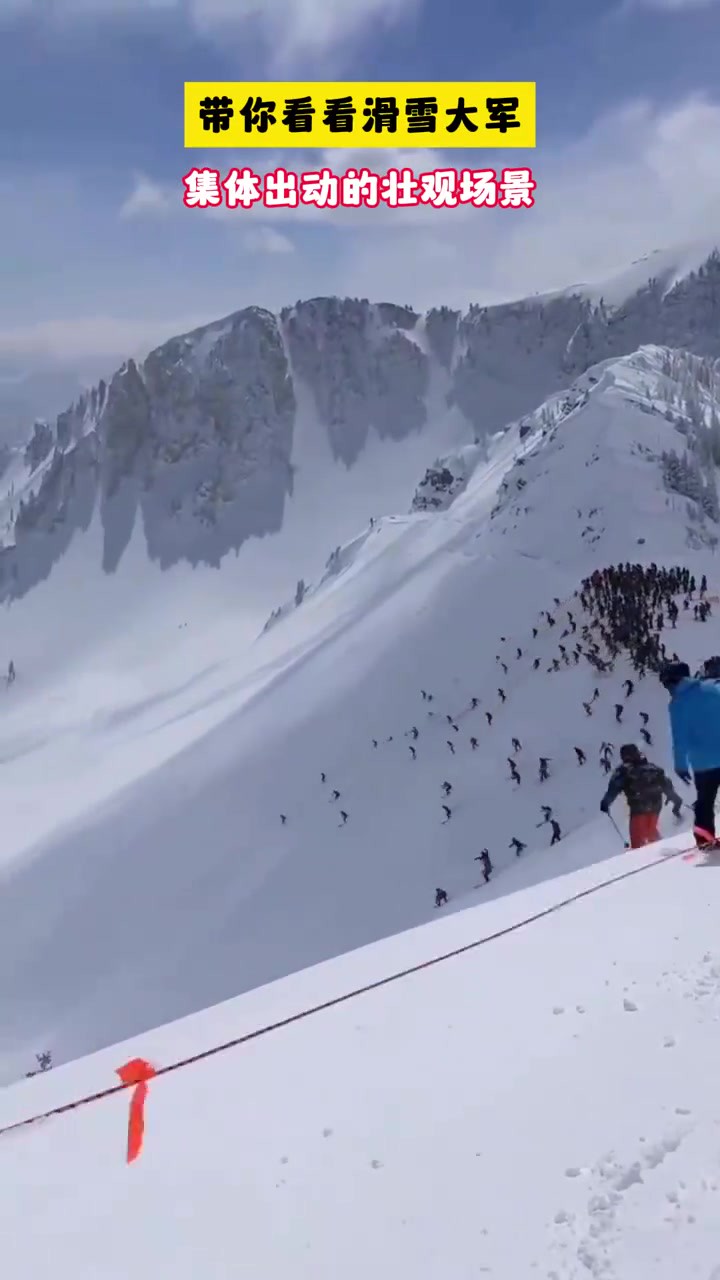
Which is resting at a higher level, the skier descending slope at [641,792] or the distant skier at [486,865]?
the skier descending slope at [641,792]

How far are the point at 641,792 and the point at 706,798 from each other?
272 cm

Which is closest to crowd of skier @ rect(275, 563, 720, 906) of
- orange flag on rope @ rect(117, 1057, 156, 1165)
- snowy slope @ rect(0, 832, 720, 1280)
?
snowy slope @ rect(0, 832, 720, 1280)

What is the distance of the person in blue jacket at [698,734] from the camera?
8.45 metres

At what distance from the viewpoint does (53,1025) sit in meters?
23.7

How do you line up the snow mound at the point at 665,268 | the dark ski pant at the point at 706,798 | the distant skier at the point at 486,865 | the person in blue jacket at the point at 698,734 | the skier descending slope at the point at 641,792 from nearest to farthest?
1. the dark ski pant at the point at 706,798
2. the person in blue jacket at the point at 698,734
3. the skier descending slope at the point at 641,792
4. the distant skier at the point at 486,865
5. the snow mound at the point at 665,268

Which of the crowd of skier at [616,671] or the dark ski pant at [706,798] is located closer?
the dark ski pant at [706,798]

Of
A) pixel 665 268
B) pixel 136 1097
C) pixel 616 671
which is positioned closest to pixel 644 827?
pixel 136 1097

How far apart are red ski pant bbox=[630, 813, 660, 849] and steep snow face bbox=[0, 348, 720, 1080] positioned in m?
2.19

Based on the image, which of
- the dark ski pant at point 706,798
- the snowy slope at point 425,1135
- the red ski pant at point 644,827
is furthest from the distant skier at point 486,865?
the snowy slope at point 425,1135

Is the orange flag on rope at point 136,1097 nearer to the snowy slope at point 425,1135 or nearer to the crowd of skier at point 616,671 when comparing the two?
the snowy slope at point 425,1135

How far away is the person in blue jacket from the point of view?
845 cm

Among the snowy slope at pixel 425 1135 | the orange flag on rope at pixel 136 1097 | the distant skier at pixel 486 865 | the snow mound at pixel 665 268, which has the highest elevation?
the snow mound at pixel 665 268

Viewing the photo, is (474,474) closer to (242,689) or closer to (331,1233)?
(242,689)

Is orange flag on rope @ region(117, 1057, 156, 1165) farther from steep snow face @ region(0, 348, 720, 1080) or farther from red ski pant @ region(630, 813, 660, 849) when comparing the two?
steep snow face @ region(0, 348, 720, 1080)
